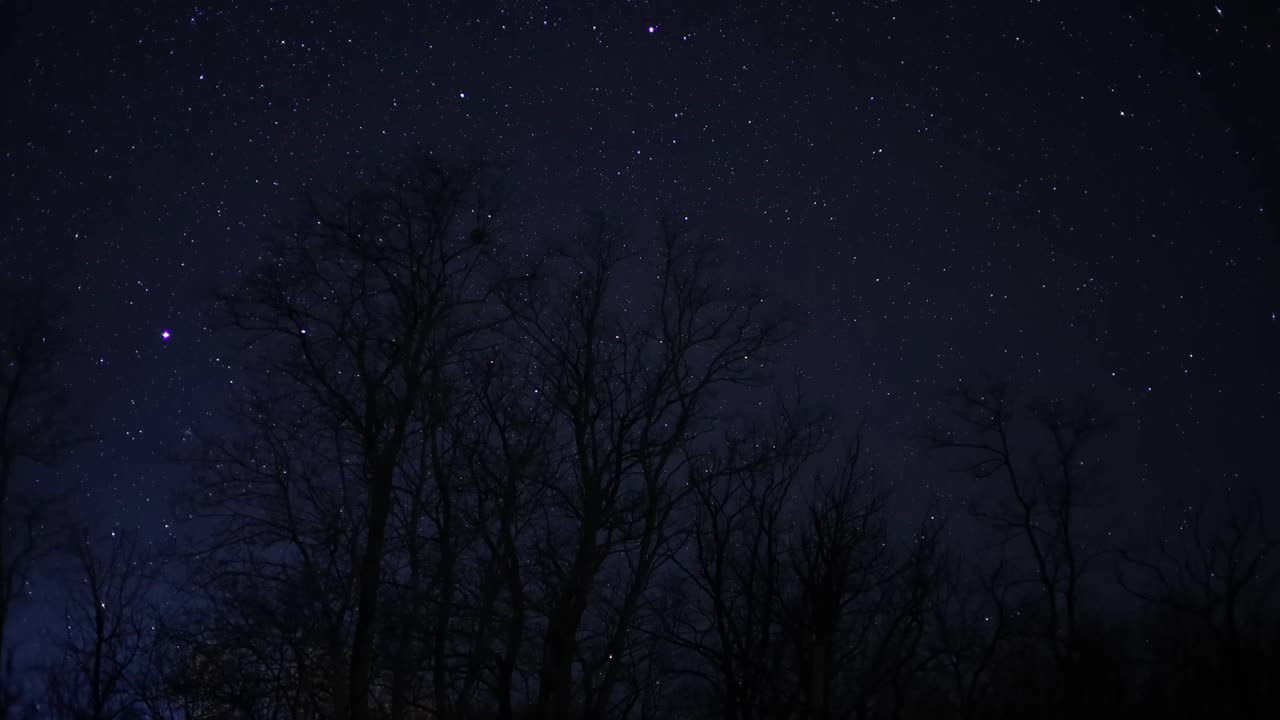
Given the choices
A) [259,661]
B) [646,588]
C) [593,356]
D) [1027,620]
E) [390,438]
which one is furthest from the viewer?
[1027,620]

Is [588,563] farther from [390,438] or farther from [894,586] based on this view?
[894,586]

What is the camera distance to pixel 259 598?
35.2 ft

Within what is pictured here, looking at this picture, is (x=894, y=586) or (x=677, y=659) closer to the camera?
(x=894, y=586)

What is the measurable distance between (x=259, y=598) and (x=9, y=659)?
21.6 ft

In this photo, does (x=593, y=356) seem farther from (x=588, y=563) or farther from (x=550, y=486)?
(x=588, y=563)

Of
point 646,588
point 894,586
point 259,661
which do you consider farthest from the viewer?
point 646,588

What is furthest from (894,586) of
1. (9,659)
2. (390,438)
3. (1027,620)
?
(9,659)

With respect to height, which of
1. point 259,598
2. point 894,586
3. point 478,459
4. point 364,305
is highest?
point 364,305

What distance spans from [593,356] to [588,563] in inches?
136

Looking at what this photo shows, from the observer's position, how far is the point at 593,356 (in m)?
14.1

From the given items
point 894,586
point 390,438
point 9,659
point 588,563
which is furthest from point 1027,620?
point 9,659

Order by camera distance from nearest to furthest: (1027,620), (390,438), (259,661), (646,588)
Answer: (259,661)
(390,438)
(646,588)
(1027,620)

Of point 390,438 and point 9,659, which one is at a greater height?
point 390,438

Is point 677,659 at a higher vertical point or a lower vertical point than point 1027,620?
lower
